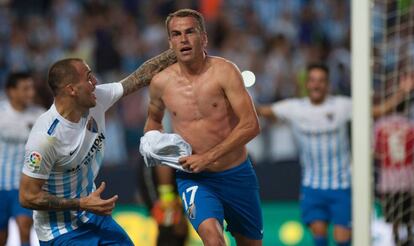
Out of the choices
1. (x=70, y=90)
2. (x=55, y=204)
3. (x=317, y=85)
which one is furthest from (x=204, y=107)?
(x=317, y=85)

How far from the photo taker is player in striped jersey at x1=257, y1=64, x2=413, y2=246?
10.9 metres

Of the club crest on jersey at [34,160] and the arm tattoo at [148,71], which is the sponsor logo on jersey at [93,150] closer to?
the club crest on jersey at [34,160]

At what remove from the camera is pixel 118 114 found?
15352 mm

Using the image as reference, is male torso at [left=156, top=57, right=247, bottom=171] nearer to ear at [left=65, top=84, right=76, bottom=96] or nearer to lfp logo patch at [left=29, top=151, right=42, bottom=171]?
ear at [left=65, top=84, right=76, bottom=96]

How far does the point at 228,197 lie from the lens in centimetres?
740

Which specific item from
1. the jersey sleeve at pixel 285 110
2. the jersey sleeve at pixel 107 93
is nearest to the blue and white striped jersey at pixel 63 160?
the jersey sleeve at pixel 107 93

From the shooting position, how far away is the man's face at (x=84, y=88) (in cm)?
697

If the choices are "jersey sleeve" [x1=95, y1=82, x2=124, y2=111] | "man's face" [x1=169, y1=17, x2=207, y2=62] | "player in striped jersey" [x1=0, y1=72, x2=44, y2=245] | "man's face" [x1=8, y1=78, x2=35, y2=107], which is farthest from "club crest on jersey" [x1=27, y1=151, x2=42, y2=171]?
"man's face" [x1=8, y1=78, x2=35, y2=107]

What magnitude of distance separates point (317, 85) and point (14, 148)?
3271 millimetres

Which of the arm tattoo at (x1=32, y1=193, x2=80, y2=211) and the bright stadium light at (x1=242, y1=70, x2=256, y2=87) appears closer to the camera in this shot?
the arm tattoo at (x1=32, y1=193, x2=80, y2=211)

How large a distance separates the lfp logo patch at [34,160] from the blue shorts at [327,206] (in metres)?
4.76

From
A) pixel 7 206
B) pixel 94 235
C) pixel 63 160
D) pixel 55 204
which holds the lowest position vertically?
pixel 7 206

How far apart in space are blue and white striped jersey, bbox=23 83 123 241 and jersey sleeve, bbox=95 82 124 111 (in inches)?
5.7

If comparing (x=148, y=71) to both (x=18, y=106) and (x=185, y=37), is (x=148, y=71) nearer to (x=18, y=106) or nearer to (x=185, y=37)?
(x=185, y=37)
